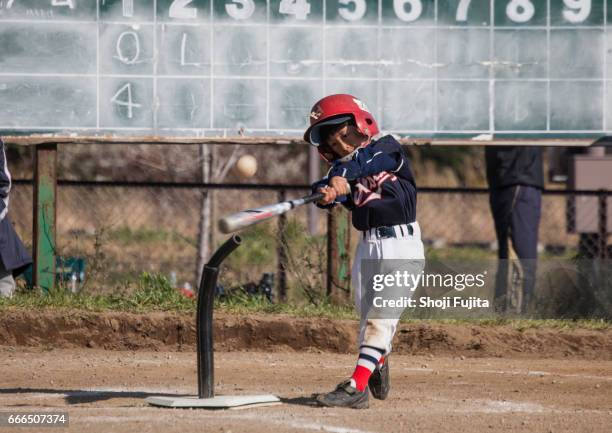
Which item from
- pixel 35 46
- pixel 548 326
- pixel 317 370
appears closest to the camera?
pixel 317 370

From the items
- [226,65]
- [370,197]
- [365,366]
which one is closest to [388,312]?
[365,366]

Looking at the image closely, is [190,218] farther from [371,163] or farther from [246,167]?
[371,163]

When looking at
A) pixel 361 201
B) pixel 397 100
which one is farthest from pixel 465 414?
pixel 397 100

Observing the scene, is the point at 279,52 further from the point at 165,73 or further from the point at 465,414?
the point at 465,414

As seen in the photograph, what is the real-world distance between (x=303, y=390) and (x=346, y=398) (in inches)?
33.7

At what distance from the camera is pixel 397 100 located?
10.4 metres

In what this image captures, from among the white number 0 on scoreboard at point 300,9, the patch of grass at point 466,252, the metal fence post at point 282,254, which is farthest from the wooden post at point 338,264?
the patch of grass at point 466,252

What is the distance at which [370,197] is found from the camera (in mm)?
6809

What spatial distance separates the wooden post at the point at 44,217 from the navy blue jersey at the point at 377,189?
416 cm

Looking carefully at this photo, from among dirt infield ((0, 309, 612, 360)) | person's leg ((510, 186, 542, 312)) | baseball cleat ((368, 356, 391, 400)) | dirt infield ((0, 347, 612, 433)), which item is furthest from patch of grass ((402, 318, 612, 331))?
baseball cleat ((368, 356, 391, 400))

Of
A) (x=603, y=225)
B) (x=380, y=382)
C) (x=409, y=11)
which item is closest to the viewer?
(x=380, y=382)

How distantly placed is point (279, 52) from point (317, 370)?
3.30m

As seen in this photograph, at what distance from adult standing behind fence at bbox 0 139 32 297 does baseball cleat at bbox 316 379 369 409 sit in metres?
3.94

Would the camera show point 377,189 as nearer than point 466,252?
Yes
